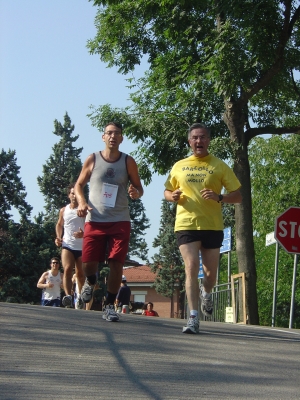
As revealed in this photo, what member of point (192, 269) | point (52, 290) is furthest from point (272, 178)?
point (192, 269)

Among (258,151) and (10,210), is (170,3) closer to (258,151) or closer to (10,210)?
(258,151)

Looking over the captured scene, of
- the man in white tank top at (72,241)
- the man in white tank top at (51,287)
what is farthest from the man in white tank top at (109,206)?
the man in white tank top at (51,287)

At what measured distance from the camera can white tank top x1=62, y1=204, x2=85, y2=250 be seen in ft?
42.4

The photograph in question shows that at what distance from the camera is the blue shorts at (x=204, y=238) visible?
28.0ft

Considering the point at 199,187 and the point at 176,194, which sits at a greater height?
the point at 199,187

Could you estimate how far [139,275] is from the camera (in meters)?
89.6

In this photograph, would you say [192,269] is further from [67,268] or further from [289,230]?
[289,230]

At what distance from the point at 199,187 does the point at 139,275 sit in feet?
267

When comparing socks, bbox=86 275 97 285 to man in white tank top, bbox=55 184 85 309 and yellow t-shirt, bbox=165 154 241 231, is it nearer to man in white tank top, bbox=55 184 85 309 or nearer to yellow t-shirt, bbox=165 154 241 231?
yellow t-shirt, bbox=165 154 241 231

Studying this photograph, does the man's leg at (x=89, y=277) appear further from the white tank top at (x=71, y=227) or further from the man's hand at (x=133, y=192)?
the white tank top at (x=71, y=227)

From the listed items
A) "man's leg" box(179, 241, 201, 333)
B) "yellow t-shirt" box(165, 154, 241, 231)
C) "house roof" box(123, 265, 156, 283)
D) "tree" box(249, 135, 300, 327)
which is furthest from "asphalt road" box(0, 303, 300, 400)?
"house roof" box(123, 265, 156, 283)

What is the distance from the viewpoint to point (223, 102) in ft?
66.6

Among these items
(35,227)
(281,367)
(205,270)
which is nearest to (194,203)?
(205,270)

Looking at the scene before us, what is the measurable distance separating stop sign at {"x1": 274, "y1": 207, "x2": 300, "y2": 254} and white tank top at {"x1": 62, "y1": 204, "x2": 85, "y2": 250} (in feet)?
12.0
